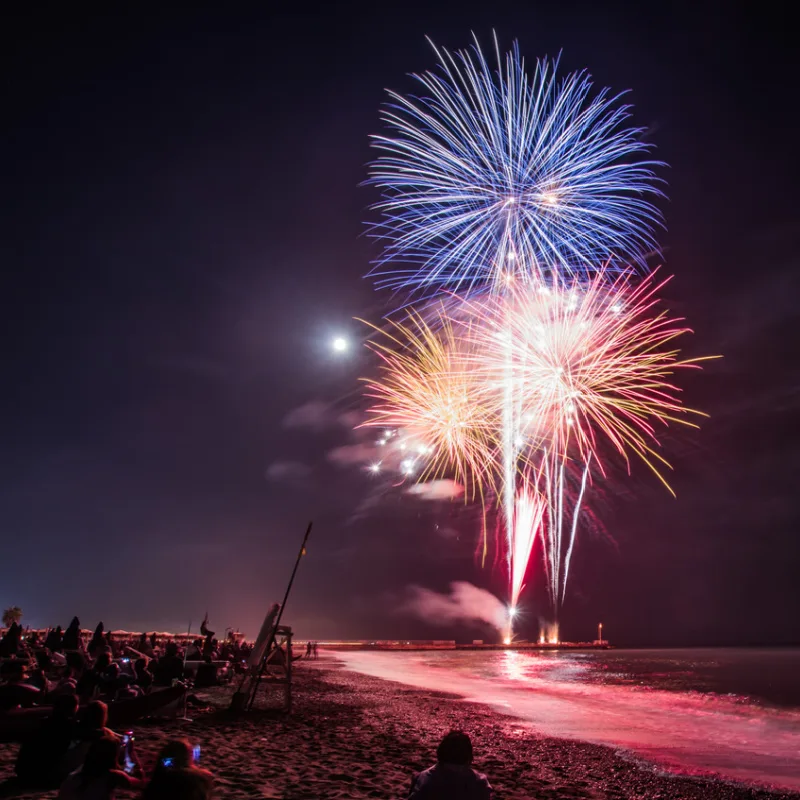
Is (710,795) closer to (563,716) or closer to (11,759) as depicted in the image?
(11,759)

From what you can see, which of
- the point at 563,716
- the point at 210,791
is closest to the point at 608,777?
the point at 210,791

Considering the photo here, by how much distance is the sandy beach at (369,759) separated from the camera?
317 inches

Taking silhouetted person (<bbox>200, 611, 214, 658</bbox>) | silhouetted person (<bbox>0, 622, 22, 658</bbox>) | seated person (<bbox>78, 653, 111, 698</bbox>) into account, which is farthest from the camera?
silhouetted person (<bbox>200, 611, 214, 658</bbox>)

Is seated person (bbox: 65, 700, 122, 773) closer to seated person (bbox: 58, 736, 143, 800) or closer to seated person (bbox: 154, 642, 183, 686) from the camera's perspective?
seated person (bbox: 58, 736, 143, 800)

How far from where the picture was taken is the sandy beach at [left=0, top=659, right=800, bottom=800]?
26.4 feet

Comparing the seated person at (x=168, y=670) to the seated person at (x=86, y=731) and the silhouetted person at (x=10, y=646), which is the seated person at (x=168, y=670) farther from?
the seated person at (x=86, y=731)

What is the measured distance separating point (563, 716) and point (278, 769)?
50.7 ft

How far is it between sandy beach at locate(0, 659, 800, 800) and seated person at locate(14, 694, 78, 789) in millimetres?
164

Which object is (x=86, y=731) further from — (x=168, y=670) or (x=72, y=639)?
(x=72, y=639)

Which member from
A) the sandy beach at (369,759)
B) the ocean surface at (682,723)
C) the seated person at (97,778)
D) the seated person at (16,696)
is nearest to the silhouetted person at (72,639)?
the sandy beach at (369,759)

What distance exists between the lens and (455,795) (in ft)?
15.5

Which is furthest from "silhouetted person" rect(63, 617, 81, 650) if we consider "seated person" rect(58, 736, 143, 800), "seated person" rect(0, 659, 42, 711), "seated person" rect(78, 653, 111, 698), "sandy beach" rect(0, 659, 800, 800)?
"seated person" rect(58, 736, 143, 800)

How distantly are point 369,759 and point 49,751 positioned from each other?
205 inches

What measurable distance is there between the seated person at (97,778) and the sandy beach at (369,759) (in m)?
2.15
